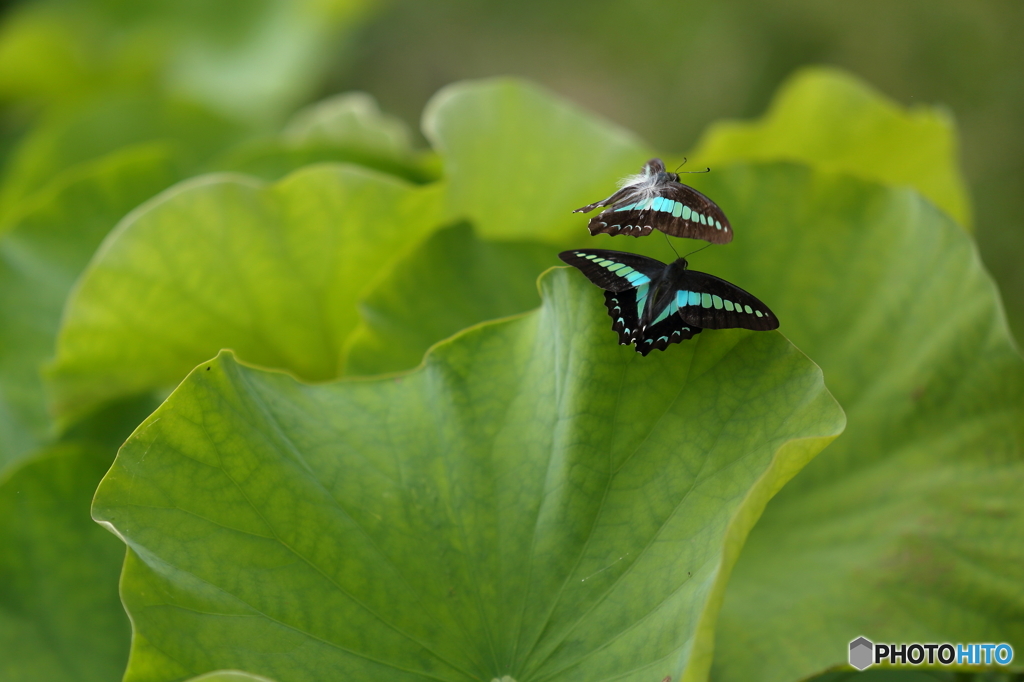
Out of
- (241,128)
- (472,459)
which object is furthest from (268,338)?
(241,128)

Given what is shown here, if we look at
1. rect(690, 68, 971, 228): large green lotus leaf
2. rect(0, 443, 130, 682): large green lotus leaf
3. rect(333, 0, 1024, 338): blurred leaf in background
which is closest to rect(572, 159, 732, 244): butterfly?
rect(690, 68, 971, 228): large green lotus leaf

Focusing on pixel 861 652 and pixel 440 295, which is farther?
pixel 440 295

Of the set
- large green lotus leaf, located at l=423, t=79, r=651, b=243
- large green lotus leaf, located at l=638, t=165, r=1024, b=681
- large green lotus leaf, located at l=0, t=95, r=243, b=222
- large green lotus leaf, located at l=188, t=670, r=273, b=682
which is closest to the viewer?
large green lotus leaf, located at l=188, t=670, r=273, b=682

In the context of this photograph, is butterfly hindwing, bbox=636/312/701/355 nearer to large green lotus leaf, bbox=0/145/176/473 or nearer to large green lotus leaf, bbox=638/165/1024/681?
large green lotus leaf, bbox=638/165/1024/681

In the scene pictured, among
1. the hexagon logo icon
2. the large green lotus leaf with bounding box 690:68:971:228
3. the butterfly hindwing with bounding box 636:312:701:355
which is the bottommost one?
the hexagon logo icon

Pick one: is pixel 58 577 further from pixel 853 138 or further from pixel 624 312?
pixel 853 138

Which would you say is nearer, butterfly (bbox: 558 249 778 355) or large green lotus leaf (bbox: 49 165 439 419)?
butterfly (bbox: 558 249 778 355)

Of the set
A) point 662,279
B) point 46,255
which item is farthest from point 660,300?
point 46,255

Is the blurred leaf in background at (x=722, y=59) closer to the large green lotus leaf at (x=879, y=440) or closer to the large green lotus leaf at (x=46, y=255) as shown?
the large green lotus leaf at (x=879, y=440)
